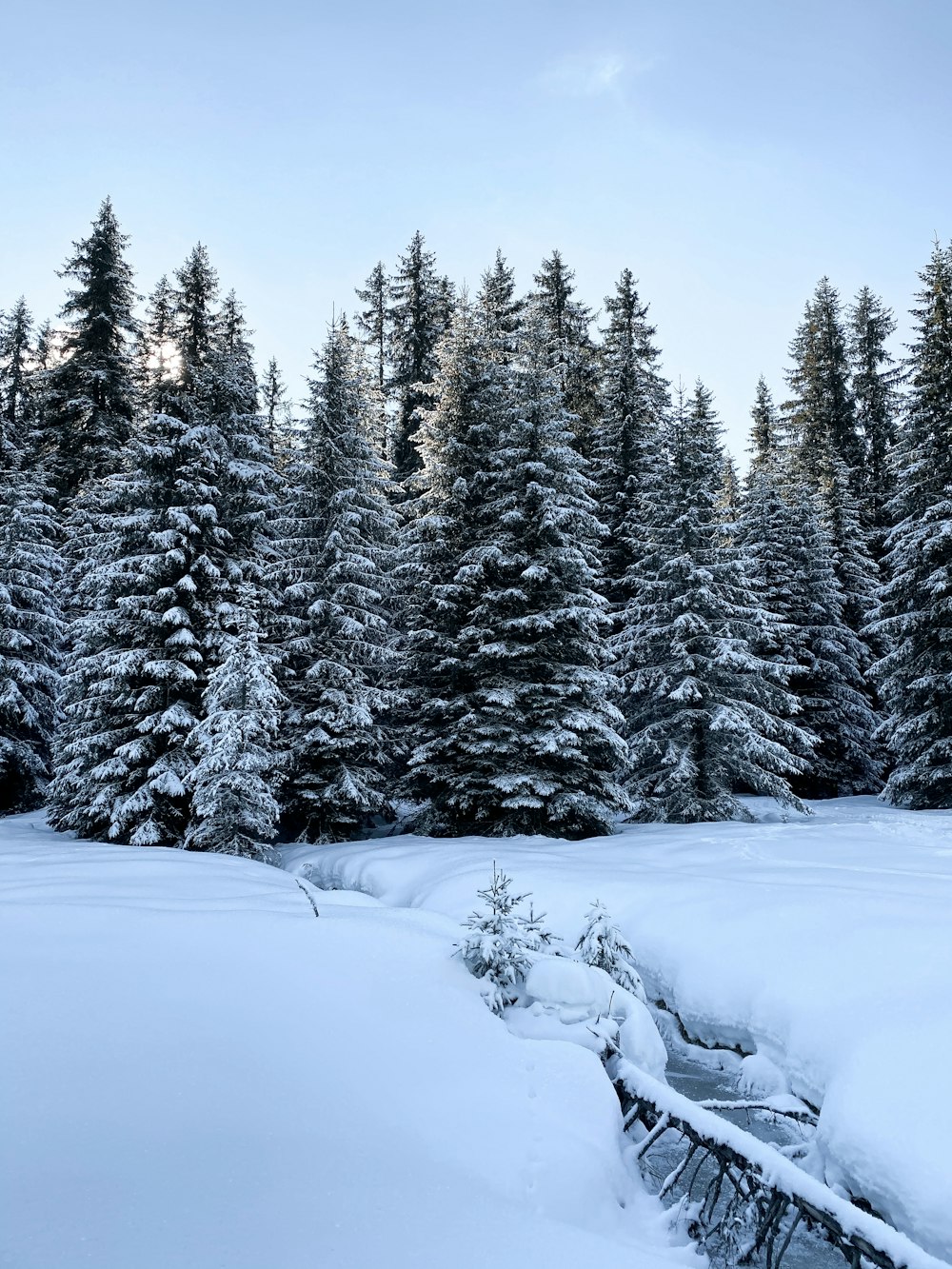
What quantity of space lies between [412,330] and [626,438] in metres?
11.9

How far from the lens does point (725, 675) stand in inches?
648

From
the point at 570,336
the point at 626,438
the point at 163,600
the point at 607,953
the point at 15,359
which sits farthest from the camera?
the point at 15,359

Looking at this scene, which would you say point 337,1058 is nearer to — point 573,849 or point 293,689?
point 573,849

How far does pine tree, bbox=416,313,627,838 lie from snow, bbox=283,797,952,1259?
2119 mm

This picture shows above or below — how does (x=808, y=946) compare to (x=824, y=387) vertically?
below

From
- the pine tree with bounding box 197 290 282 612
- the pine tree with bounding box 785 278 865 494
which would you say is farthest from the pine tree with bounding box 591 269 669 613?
the pine tree with bounding box 785 278 865 494

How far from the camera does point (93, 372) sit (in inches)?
955

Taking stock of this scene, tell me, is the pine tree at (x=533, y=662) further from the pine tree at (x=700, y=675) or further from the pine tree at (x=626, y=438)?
the pine tree at (x=626, y=438)

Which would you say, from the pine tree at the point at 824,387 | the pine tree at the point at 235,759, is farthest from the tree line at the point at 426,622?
the pine tree at the point at 824,387

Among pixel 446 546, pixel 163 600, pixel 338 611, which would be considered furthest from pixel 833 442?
pixel 163 600

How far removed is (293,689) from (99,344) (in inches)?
714

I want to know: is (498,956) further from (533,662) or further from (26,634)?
(26,634)

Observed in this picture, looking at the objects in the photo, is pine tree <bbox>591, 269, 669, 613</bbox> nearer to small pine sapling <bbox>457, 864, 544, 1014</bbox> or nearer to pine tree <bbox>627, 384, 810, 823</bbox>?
pine tree <bbox>627, 384, 810, 823</bbox>

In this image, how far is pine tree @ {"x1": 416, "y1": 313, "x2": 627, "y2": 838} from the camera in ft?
46.5
